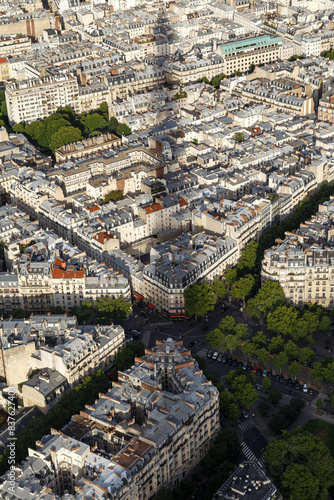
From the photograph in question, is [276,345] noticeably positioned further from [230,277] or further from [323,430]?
[230,277]

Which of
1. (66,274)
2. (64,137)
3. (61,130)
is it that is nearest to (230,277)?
(66,274)

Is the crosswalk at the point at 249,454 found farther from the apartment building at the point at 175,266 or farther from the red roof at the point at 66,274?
the red roof at the point at 66,274

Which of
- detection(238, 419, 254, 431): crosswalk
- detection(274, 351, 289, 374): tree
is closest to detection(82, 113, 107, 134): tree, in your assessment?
detection(274, 351, 289, 374): tree

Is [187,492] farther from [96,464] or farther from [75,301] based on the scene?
[75,301]

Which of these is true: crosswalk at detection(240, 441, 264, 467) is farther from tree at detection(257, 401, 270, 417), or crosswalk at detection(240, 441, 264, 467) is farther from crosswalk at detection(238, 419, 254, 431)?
tree at detection(257, 401, 270, 417)

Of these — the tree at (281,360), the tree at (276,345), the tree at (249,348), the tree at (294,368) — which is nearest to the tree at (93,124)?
the tree at (249,348)

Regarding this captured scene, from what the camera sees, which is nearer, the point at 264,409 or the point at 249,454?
the point at 249,454
